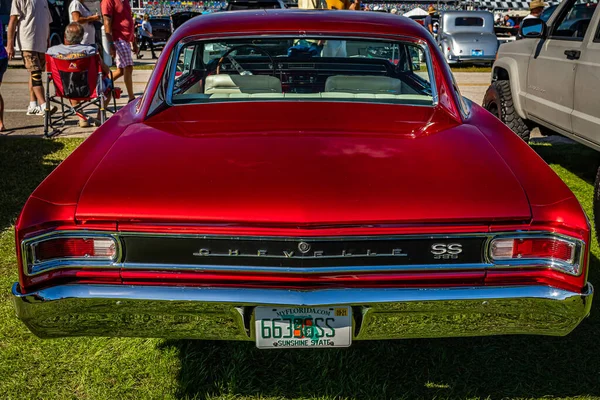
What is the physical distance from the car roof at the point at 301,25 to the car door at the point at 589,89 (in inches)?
69.9

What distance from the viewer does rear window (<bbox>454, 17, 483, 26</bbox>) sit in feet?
59.6

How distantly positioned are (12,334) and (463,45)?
1537 cm

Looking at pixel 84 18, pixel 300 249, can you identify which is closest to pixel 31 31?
pixel 84 18

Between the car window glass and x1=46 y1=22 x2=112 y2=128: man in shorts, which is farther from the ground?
the car window glass

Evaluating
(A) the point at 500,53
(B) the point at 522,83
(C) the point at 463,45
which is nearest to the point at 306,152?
(B) the point at 522,83

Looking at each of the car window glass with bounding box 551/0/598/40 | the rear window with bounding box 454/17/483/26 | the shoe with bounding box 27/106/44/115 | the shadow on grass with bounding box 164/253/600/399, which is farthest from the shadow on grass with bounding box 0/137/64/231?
the rear window with bounding box 454/17/483/26

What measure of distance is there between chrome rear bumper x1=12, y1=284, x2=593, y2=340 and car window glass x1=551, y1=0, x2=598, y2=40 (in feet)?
11.7

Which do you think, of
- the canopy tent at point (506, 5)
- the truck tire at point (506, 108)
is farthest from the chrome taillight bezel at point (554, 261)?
the canopy tent at point (506, 5)

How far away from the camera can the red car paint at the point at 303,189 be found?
2.12 m

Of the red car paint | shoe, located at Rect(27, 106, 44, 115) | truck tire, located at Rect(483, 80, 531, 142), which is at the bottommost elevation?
shoe, located at Rect(27, 106, 44, 115)

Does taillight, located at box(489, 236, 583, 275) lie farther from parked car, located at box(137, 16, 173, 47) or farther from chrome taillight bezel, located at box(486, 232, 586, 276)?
parked car, located at box(137, 16, 173, 47)

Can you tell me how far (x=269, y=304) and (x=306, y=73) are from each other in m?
1.95

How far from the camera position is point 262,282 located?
86.8 inches

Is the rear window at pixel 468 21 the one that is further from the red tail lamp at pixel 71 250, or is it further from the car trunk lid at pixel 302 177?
the red tail lamp at pixel 71 250
